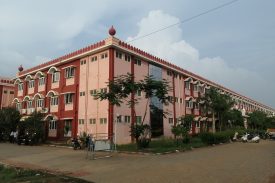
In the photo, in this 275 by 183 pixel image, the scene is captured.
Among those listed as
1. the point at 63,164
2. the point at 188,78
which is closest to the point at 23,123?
the point at 63,164

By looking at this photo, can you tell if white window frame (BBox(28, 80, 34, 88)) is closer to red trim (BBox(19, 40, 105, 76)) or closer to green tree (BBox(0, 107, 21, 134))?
red trim (BBox(19, 40, 105, 76))

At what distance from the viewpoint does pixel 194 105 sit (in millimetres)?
42594

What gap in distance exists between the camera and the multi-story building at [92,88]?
26891 mm

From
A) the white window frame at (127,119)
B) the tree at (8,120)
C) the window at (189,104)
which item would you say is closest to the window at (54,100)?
the tree at (8,120)

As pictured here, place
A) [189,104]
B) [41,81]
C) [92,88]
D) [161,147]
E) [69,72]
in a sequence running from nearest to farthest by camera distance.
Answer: [161,147] → [92,88] → [69,72] → [41,81] → [189,104]

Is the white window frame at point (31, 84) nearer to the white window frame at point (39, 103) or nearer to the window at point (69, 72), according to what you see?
the white window frame at point (39, 103)

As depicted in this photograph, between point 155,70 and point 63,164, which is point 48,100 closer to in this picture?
point 155,70

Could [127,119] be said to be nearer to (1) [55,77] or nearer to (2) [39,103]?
(1) [55,77]

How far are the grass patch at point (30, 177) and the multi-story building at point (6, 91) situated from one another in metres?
35.5

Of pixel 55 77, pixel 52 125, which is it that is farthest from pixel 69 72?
pixel 52 125

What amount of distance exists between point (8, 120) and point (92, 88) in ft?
40.1

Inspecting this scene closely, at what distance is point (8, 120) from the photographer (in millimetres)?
33188

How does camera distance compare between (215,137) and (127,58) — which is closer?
(215,137)

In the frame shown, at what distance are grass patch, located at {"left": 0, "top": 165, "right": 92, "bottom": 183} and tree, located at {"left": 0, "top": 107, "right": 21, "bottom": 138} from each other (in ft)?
71.0
